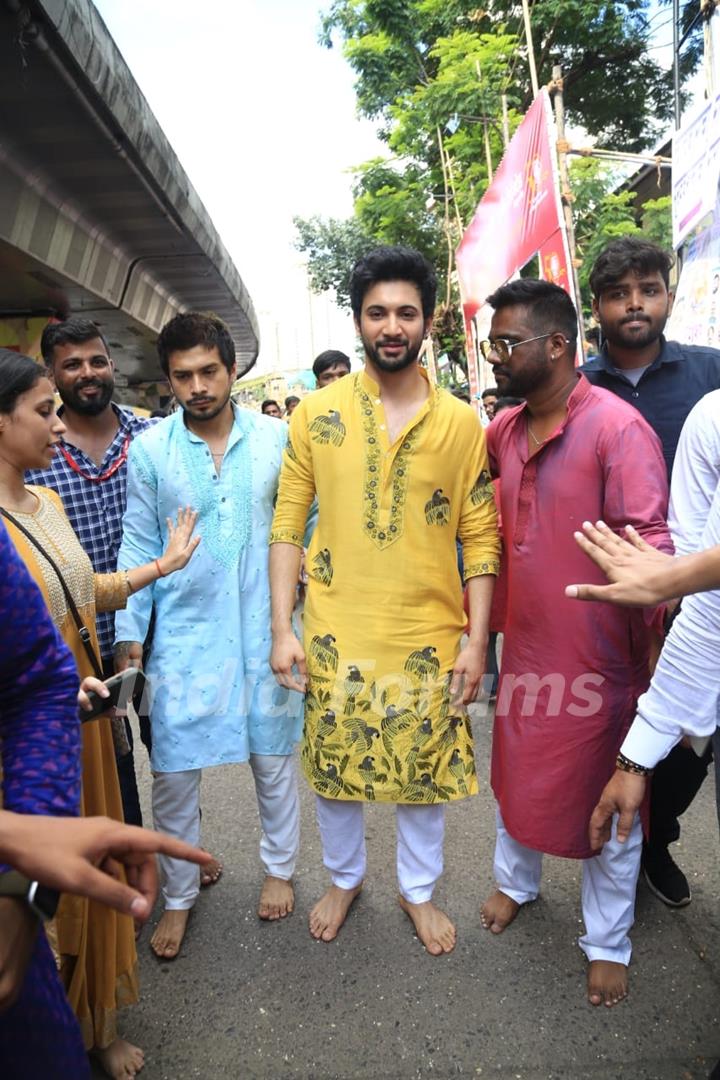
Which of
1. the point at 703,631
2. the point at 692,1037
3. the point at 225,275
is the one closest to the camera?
the point at 703,631

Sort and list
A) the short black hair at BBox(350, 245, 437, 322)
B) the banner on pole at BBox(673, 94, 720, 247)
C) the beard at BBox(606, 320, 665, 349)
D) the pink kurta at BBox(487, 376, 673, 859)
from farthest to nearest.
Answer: the banner on pole at BBox(673, 94, 720, 247), the beard at BBox(606, 320, 665, 349), the short black hair at BBox(350, 245, 437, 322), the pink kurta at BBox(487, 376, 673, 859)

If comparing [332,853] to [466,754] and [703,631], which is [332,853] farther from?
[703,631]

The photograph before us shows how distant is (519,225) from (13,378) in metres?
4.83

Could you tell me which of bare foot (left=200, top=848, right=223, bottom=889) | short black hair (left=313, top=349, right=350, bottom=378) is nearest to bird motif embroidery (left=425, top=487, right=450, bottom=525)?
bare foot (left=200, top=848, right=223, bottom=889)

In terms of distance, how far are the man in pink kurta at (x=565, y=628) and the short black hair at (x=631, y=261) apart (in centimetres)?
59

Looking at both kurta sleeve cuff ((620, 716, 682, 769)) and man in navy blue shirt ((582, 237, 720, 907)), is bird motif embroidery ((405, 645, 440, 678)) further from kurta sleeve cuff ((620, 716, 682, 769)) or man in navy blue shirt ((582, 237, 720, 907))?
man in navy blue shirt ((582, 237, 720, 907))

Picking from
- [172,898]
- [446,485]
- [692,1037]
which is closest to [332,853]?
[172,898]

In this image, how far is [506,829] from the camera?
206 cm

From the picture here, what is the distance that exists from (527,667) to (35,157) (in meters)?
3.59

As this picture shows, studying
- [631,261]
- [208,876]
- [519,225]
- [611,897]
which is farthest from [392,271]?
[519,225]

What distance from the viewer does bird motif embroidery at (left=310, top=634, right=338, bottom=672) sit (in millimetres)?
2051

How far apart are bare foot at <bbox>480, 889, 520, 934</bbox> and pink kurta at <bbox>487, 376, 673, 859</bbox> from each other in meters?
0.35

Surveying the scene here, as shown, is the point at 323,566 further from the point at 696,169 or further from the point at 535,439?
the point at 696,169

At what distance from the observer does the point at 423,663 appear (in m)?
2.02
